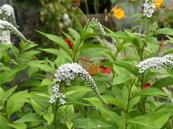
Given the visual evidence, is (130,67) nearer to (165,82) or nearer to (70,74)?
(165,82)

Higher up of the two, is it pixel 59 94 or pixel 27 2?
pixel 59 94

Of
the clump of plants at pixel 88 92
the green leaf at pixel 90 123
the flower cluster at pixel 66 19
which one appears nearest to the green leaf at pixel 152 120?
the clump of plants at pixel 88 92

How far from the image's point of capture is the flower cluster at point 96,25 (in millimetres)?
3053

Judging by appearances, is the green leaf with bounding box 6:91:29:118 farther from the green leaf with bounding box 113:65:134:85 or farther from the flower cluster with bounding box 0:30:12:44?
the flower cluster with bounding box 0:30:12:44

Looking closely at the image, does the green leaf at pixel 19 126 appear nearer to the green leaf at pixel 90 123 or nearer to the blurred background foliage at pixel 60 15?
the green leaf at pixel 90 123

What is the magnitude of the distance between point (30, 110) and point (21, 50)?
474 millimetres

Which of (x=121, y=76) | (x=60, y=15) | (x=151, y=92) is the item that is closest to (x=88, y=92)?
(x=121, y=76)

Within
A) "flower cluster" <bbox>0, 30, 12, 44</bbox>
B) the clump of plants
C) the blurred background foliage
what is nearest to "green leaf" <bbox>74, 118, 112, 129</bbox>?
the clump of plants

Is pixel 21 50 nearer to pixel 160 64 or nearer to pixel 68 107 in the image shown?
pixel 68 107

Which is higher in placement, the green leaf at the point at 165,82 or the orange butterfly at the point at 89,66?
the orange butterfly at the point at 89,66

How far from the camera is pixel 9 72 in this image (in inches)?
118

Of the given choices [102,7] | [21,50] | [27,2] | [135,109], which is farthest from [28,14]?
[135,109]

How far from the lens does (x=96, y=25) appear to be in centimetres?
308

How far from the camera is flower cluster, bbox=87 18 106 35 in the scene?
10.0 ft
